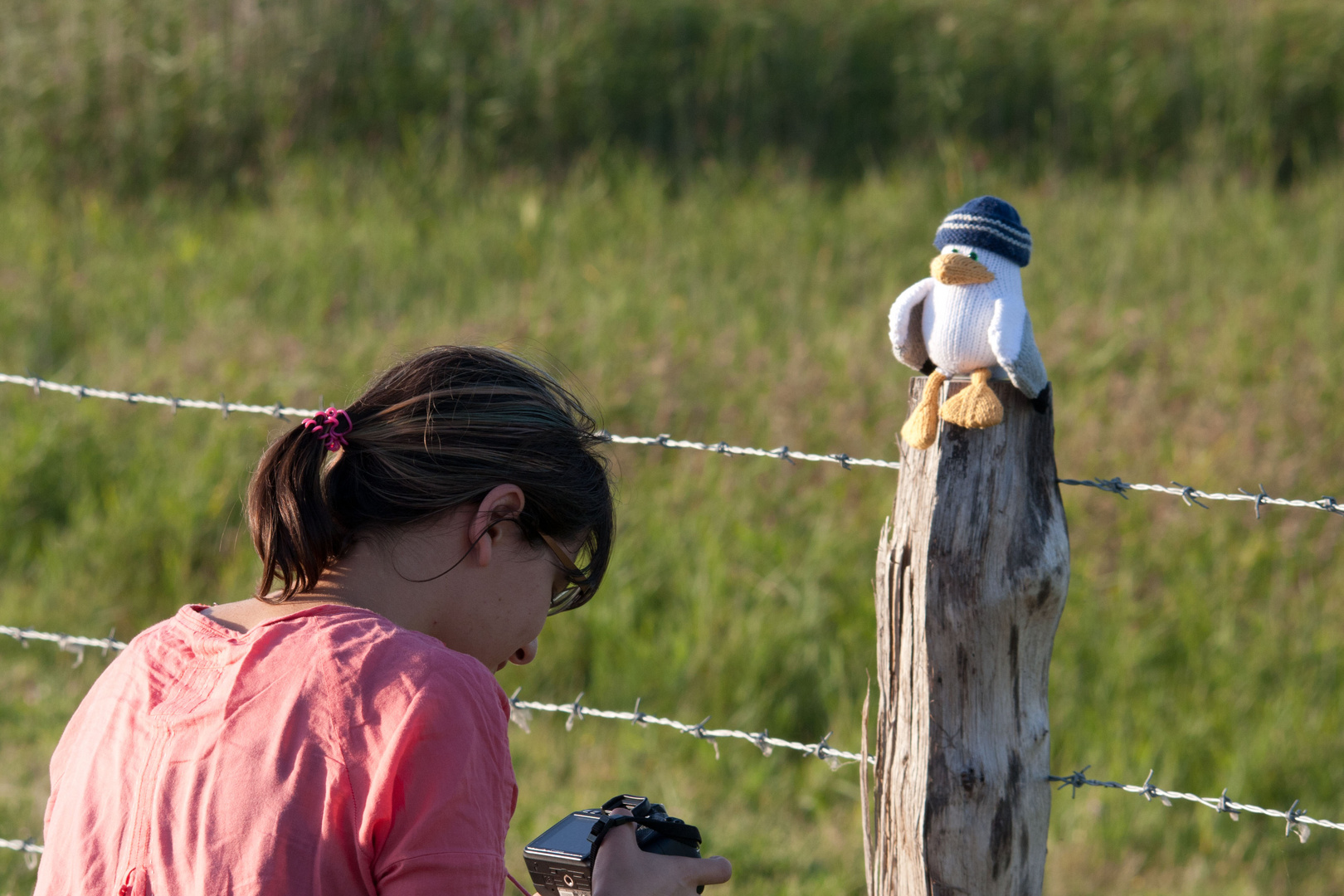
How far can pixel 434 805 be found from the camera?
1.17m

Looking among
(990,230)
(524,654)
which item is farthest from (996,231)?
(524,654)

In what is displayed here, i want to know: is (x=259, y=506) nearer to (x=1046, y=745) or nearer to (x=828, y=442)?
(x=1046, y=745)

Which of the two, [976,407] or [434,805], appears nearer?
[434,805]

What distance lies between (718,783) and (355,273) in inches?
152

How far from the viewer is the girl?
1181 mm

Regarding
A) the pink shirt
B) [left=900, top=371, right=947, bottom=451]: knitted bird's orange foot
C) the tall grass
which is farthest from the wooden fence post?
the tall grass

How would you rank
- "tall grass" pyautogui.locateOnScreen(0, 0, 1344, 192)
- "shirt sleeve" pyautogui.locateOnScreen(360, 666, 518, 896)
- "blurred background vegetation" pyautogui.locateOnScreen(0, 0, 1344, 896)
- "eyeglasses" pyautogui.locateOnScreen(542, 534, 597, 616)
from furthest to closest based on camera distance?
1. "tall grass" pyautogui.locateOnScreen(0, 0, 1344, 192)
2. "blurred background vegetation" pyautogui.locateOnScreen(0, 0, 1344, 896)
3. "eyeglasses" pyautogui.locateOnScreen(542, 534, 597, 616)
4. "shirt sleeve" pyautogui.locateOnScreen(360, 666, 518, 896)

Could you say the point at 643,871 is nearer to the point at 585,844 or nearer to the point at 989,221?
the point at 585,844

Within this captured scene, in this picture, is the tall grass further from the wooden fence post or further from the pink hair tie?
the pink hair tie

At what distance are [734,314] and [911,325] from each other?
4.04 m

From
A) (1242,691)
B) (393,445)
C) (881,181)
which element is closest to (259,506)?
(393,445)

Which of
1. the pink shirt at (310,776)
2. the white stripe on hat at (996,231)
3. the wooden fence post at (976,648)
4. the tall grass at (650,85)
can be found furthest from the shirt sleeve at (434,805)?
the tall grass at (650,85)

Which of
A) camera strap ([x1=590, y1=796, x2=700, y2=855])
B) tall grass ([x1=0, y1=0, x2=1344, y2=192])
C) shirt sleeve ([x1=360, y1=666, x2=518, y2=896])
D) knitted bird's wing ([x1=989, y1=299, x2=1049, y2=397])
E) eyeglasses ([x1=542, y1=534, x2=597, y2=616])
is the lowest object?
camera strap ([x1=590, y1=796, x2=700, y2=855])

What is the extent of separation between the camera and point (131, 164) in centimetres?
757
